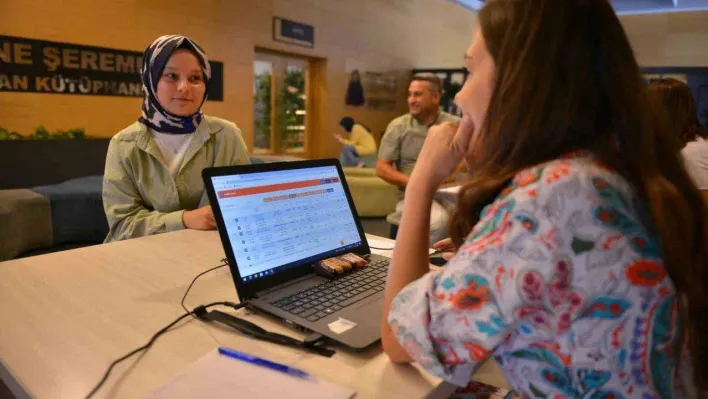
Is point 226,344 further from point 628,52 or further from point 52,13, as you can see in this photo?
point 52,13

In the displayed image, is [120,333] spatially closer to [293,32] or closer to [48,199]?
[48,199]

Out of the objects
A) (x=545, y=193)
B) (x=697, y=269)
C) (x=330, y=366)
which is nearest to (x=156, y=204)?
(x=330, y=366)

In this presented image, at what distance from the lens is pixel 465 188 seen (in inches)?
28.6

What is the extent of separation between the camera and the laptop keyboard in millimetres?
956

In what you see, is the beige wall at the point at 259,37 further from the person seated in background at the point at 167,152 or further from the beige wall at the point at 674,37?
the person seated in background at the point at 167,152

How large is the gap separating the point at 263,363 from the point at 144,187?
1096mm

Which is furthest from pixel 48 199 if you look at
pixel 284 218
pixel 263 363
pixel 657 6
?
pixel 657 6

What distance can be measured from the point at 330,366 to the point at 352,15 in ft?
21.7

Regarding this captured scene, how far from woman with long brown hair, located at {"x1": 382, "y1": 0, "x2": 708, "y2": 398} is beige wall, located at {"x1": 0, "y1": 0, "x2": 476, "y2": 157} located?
4.27m

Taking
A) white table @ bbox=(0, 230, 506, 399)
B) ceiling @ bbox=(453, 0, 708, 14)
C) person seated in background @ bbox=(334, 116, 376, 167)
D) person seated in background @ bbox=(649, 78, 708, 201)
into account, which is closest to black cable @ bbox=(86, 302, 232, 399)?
white table @ bbox=(0, 230, 506, 399)

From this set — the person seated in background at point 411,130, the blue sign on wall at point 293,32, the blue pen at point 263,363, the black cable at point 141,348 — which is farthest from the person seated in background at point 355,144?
the blue pen at point 263,363

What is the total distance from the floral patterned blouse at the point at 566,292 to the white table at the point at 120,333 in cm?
16

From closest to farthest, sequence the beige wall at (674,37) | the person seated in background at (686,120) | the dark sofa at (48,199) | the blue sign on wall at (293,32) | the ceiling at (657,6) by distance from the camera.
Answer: the person seated in background at (686,120) < the dark sofa at (48,199) < the blue sign on wall at (293,32) < the ceiling at (657,6) < the beige wall at (674,37)

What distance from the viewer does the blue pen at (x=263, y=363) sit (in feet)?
2.46
